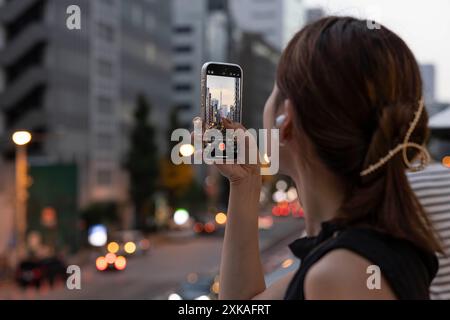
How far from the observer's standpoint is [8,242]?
715 inches

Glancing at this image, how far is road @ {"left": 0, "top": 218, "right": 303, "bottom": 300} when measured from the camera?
1434cm

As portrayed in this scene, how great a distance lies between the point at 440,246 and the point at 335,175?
0.49 ft

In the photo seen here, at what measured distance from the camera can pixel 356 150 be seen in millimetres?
784

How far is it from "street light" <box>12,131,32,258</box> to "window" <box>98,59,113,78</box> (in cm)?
617

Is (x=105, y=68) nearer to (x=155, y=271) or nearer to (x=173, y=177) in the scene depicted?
(x=173, y=177)

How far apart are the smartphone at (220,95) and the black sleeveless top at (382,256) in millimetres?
293

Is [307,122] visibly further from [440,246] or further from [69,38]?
[69,38]

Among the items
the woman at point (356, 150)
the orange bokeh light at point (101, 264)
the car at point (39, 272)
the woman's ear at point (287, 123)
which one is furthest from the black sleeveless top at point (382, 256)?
the orange bokeh light at point (101, 264)

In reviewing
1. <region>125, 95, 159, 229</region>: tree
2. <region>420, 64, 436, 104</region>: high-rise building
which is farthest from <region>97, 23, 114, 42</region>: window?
<region>420, 64, 436, 104</region>: high-rise building

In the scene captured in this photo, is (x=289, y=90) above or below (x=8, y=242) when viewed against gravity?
above

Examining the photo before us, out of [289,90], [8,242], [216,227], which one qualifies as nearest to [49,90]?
[8,242]

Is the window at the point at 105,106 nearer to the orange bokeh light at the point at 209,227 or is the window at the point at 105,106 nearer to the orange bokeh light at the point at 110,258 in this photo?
the orange bokeh light at the point at 209,227

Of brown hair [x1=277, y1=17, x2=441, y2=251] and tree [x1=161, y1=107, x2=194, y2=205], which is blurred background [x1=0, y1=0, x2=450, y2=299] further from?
brown hair [x1=277, y1=17, x2=441, y2=251]

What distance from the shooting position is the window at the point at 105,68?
1026 inches
